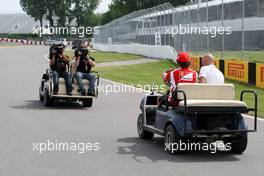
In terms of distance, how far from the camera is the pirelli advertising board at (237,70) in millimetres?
23325

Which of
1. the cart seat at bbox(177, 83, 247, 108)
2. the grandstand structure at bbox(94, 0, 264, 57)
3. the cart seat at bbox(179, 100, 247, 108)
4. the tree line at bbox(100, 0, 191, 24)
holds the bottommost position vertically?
the cart seat at bbox(179, 100, 247, 108)

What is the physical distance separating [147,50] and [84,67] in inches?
1299

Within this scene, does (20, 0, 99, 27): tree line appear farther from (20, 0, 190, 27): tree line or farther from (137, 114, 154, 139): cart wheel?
(137, 114, 154, 139): cart wheel

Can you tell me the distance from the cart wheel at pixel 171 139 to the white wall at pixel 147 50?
2912 centimetres

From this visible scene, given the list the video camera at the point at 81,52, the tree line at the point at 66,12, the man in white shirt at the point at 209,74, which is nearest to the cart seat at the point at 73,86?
the video camera at the point at 81,52

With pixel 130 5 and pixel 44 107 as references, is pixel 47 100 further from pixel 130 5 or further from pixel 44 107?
pixel 130 5

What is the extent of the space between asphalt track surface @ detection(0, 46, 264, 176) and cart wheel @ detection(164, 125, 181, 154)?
0.11 meters

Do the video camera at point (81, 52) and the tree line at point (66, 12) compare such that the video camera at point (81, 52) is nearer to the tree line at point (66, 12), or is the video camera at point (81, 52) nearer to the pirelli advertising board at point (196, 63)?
the pirelli advertising board at point (196, 63)

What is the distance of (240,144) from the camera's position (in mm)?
9172

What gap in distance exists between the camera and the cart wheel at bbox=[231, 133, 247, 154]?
29.9 ft

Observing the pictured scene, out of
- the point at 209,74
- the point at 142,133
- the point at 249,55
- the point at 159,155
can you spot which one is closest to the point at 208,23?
the point at 249,55

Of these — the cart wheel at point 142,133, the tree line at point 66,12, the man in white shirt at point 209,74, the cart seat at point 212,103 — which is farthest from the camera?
the tree line at point 66,12

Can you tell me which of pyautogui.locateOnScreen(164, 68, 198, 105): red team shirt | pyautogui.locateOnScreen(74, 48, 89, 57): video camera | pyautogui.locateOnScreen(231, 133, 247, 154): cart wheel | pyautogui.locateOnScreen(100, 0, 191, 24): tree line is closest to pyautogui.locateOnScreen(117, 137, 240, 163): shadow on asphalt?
pyautogui.locateOnScreen(231, 133, 247, 154): cart wheel

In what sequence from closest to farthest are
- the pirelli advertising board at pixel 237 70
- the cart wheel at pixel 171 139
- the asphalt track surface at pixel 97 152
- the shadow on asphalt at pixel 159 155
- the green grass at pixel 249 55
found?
the asphalt track surface at pixel 97 152 < the shadow on asphalt at pixel 159 155 < the cart wheel at pixel 171 139 < the pirelli advertising board at pixel 237 70 < the green grass at pixel 249 55
